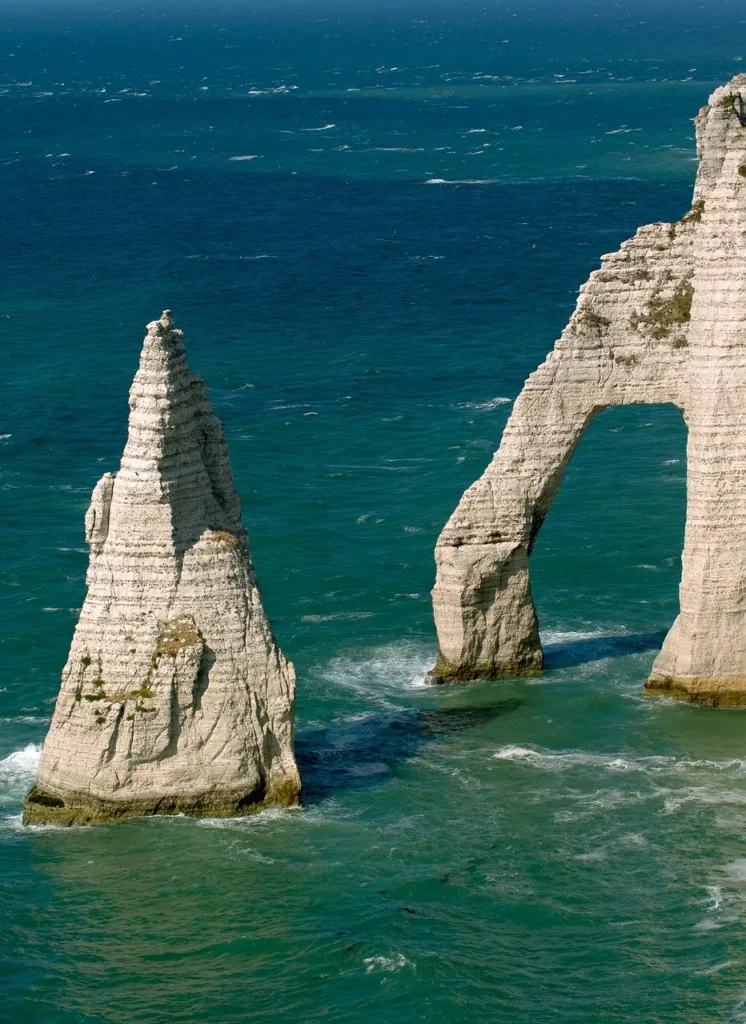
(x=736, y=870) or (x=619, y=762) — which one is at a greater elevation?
→ (x=619, y=762)

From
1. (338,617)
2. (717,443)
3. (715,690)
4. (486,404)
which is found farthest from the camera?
(486,404)

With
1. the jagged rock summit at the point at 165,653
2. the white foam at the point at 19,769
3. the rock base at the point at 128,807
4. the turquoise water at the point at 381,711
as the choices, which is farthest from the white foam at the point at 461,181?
the rock base at the point at 128,807

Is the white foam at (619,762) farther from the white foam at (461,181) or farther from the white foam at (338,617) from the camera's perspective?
the white foam at (461,181)

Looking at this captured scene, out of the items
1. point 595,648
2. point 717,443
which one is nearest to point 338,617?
point 595,648

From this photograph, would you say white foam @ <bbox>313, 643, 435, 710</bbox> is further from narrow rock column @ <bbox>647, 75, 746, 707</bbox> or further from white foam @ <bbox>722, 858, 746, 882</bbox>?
white foam @ <bbox>722, 858, 746, 882</bbox>

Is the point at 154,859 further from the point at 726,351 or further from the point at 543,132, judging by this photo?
the point at 543,132

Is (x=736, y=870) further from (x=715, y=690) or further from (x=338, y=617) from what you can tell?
(x=338, y=617)

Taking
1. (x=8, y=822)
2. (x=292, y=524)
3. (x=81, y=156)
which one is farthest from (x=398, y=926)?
(x=81, y=156)
